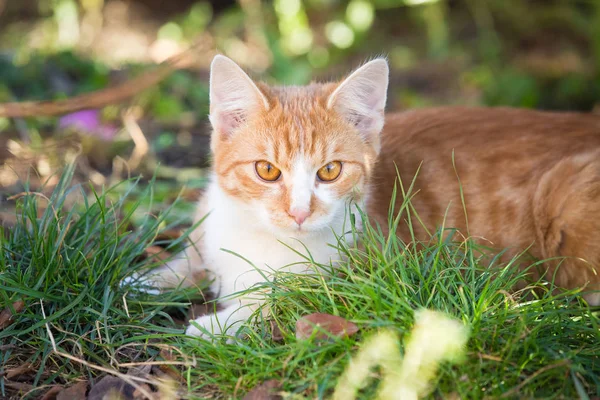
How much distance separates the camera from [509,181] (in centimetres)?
334

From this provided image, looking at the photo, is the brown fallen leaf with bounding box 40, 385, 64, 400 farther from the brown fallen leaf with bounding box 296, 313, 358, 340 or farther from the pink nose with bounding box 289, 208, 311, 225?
the pink nose with bounding box 289, 208, 311, 225

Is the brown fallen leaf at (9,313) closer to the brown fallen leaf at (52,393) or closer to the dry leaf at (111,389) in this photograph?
the brown fallen leaf at (52,393)

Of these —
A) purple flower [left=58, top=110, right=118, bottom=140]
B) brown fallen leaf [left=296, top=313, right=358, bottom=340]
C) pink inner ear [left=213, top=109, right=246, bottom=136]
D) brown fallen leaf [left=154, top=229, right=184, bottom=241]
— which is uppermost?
pink inner ear [left=213, top=109, right=246, bottom=136]

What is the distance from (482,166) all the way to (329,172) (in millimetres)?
974

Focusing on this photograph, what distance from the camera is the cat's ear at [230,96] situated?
2863mm

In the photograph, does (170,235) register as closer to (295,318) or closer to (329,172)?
(329,172)

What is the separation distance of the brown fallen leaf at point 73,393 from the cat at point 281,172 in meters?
0.51

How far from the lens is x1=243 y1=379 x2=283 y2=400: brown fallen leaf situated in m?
2.20

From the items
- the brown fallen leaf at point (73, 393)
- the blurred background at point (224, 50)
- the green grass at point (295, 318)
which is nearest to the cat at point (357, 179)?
the green grass at point (295, 318)

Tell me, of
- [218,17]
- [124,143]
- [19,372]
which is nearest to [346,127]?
[19,372]

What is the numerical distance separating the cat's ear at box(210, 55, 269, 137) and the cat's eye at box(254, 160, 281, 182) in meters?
0.29

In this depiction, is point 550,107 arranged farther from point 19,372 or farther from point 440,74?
point 19,372

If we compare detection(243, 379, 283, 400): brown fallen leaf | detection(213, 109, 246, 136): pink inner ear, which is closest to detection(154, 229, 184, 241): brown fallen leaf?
detection(213, 109, 246, 136): pink inner ear

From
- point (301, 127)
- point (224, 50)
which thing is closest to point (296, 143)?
point (301, 127)
